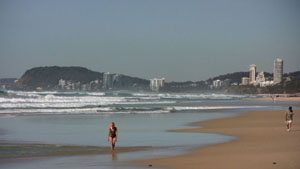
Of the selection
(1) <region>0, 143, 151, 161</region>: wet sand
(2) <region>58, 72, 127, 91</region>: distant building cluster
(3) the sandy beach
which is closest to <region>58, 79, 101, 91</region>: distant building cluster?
(2) <region>58, 72, 127, 91</region>: distant building cluster

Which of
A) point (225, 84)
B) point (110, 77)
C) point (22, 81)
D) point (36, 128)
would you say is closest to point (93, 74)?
point (110, 77)

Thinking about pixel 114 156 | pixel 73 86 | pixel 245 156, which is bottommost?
pixel 114 156

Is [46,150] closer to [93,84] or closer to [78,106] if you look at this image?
[78,106]

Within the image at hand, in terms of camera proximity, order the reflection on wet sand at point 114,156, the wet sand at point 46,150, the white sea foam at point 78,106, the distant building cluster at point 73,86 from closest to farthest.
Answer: the reflection on wet sand at point 114,156, the wet sand at point 46,150, the white sea foam at point 78,106, the distant building cluster at point 73,86

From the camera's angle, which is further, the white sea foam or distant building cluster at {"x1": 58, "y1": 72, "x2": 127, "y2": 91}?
distant building cluster at {"x1": 58, "y1": 72, "x2": 127, "y2": 91}

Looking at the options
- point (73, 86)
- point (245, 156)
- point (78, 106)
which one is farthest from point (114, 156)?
point (73, 86)

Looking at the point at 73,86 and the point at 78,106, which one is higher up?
the point at 73,86

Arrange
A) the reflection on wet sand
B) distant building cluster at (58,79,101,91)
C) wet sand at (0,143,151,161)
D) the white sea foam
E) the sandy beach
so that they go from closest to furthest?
1. the sandy beach
2. the reflection on wet sand
3. wet sand at (0,143,151,161)
4. the white sea foam
5. distant building cluster at (58,79,101,91)

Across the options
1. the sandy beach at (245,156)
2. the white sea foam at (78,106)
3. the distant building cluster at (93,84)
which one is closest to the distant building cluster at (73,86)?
the distant building cluster at (93,84)

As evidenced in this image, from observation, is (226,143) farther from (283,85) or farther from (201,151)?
(283,85)

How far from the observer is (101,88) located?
179875 mm

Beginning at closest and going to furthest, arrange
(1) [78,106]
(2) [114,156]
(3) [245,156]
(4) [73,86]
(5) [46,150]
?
(3) [245,156]
(2) [114,156]
(5) [46,150]
(1) [78,106]
(4) [73,86]

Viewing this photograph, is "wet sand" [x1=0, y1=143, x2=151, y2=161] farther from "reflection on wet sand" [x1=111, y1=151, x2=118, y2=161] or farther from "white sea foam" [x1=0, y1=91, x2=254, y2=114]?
"white sea foam" [x1=0, y1=91, x2=254, y2=114]

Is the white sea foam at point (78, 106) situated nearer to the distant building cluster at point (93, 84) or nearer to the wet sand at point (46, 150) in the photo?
the wet sand at point (46, 150)
